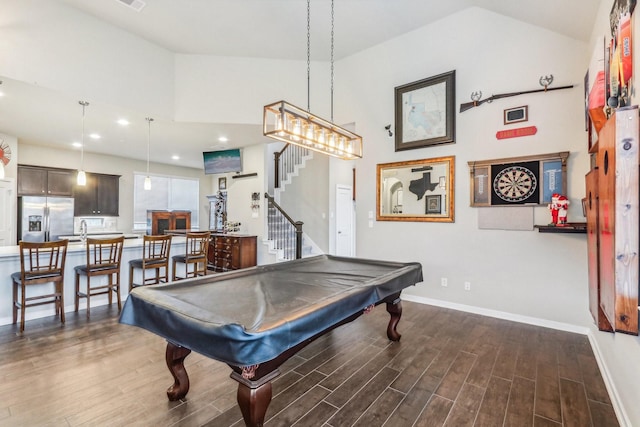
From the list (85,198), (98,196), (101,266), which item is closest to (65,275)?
(101,266)

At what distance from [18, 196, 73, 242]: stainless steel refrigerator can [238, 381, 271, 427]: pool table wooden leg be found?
22.8ft

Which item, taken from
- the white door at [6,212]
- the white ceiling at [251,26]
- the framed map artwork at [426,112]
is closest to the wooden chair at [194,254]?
the white ceiling at [251,26]

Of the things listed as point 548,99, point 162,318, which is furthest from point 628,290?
point 548,99

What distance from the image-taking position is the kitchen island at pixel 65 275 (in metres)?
3.49

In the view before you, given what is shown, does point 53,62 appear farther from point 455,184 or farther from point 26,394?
point 455,184

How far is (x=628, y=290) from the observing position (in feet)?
4.42

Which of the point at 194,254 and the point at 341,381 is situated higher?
the point at 194,254

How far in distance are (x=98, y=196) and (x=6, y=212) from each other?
175 cm

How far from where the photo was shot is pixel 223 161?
24.1 ft

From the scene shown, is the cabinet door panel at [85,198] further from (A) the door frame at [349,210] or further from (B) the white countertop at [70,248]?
(A) the door frame at [349,210]

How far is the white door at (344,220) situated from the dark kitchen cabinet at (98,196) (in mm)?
5978

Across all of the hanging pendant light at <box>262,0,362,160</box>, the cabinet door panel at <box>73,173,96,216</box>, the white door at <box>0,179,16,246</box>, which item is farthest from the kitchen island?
the cabinet door panel at <box>73,173,96,216</box>

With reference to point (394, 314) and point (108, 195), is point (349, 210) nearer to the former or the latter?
point (394, 314)

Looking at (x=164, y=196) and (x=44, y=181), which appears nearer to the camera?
(x=44, y=181)
